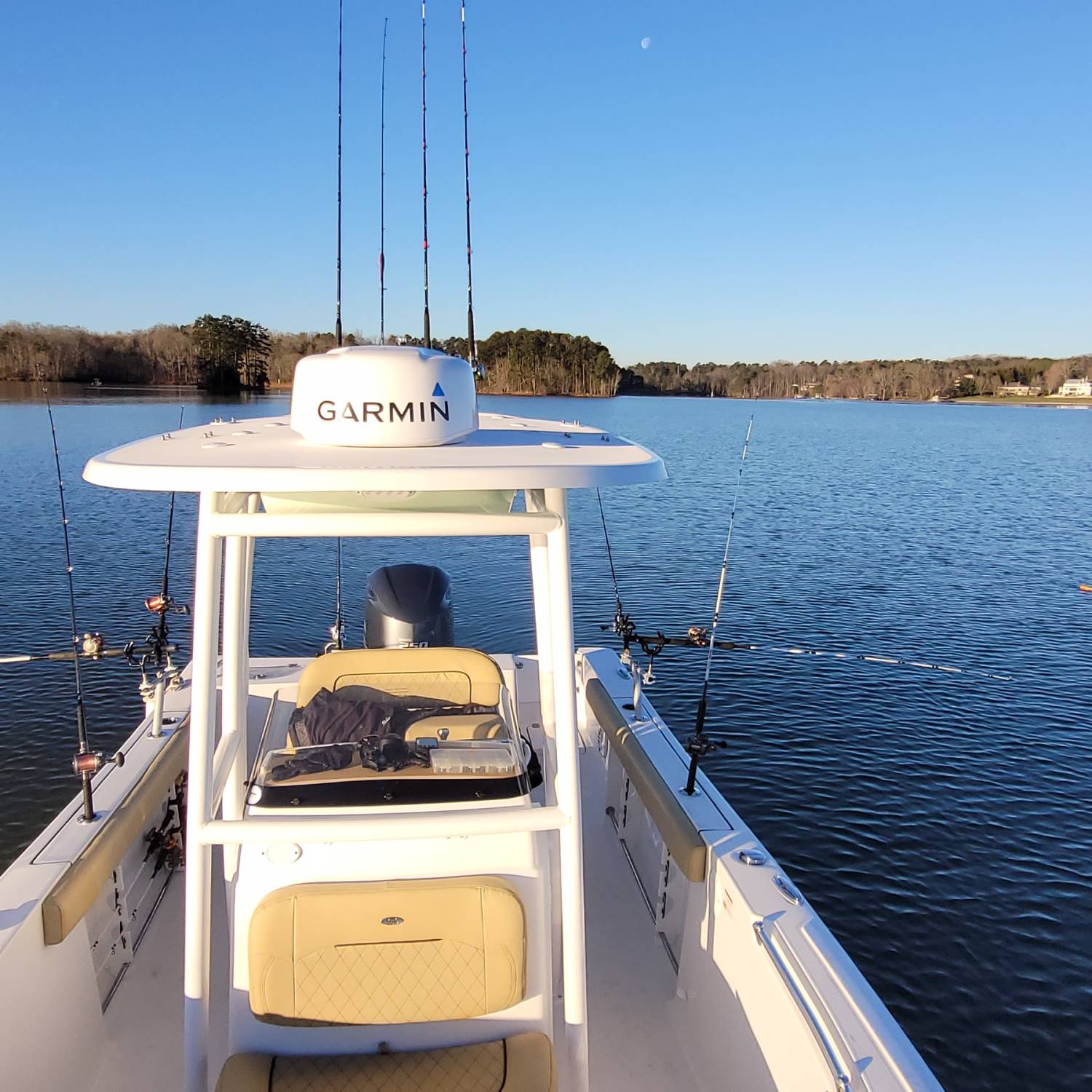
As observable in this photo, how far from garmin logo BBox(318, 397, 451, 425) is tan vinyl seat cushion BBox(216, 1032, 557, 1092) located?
1951mm

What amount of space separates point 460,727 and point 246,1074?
1.24 m

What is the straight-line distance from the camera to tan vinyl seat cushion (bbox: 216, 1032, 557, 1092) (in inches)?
98.9

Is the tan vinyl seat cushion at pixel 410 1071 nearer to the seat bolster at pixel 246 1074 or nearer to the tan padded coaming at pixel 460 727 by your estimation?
the seat bolster at pixel 246 1074

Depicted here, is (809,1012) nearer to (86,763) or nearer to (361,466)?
(361,466)

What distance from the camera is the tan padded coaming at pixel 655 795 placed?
3.45 meters

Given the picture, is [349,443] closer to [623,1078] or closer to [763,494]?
[623,1078]

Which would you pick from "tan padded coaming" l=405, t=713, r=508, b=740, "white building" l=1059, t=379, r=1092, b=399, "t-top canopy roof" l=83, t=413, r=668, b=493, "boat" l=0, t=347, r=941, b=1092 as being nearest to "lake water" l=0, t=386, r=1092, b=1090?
"boat" l=0, t=347, r=941, b=1092

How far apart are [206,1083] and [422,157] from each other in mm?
4025

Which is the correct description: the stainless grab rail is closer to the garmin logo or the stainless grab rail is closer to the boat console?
the boat console

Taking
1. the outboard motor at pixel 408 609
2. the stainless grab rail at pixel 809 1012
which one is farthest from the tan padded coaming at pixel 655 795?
the outboard motor at pixel 408 609

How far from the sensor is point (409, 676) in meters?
3.89

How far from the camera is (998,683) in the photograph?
11516 mm

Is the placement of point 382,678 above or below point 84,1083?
above

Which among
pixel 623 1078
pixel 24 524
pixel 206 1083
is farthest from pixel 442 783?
pixel 24 524
